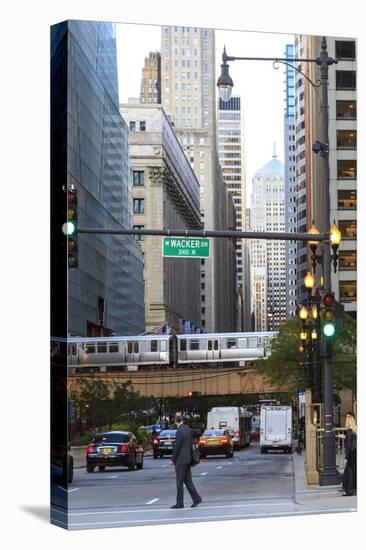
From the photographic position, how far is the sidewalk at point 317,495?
2481 centimetres

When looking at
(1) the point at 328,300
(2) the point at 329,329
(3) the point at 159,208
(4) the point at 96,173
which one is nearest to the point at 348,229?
(1) the point at 328,300

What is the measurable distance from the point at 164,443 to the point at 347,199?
5.71 metres

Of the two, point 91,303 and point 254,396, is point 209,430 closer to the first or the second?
point 254,396

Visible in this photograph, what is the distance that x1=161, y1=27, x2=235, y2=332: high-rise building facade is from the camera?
24.3m

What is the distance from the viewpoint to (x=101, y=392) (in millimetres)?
23328

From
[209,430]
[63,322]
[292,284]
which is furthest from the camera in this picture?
[292,284]

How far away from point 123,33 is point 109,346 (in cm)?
548

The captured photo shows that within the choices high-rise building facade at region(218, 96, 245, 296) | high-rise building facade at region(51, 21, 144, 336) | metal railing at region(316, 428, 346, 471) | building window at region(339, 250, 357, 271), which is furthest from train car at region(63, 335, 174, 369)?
building window at region(339, 250, 357, 271)

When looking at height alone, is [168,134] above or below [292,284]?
above

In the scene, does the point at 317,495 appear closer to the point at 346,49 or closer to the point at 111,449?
the point at 111,449

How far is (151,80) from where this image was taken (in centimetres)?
2436

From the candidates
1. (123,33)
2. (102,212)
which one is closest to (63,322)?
(102,212)

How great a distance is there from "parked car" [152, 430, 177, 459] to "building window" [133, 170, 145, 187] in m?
4.43

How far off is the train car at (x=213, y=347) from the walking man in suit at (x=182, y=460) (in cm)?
124
